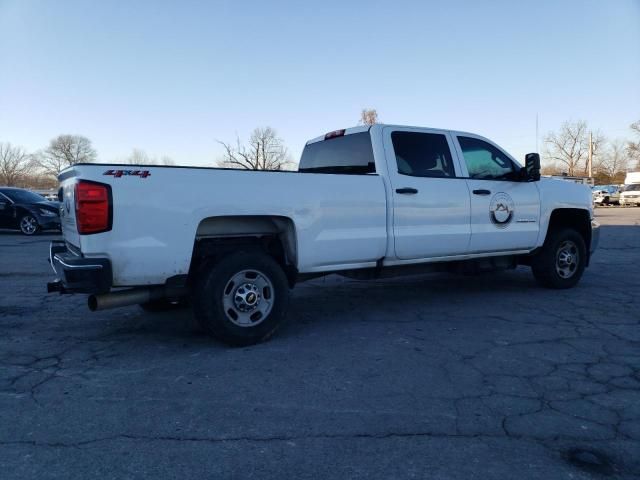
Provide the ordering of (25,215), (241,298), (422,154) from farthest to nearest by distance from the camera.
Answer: (25,215) → (422,154) → (241,298)

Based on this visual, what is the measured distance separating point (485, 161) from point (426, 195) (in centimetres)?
130

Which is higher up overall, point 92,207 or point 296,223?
point 92,207

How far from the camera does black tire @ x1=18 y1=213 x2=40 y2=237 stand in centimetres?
1603

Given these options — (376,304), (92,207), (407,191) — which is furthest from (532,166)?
(92,207)

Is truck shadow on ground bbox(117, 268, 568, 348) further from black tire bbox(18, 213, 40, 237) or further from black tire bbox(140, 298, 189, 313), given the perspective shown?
black tire bbox(18, 213, 40, 237)

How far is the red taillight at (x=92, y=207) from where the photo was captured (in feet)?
12.0

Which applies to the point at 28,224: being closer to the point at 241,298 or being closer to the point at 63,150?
the point at 241,298

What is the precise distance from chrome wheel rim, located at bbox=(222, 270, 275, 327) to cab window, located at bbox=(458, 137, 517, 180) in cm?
296

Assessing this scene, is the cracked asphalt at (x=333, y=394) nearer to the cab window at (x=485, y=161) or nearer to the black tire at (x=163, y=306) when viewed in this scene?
the black tire at (x=163, y=306)

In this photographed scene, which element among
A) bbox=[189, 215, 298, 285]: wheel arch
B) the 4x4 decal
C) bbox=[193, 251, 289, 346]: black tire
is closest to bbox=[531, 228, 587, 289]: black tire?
bbox=[189, 215, 298, 285]: wheel arch

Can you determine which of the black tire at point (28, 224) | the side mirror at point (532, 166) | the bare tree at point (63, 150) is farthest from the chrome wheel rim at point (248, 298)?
the bare tree at point (63, 150)

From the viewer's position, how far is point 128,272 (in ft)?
12.7

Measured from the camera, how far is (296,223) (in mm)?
4477

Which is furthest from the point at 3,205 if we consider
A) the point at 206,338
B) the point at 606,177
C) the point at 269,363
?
A: the point at 606,177
